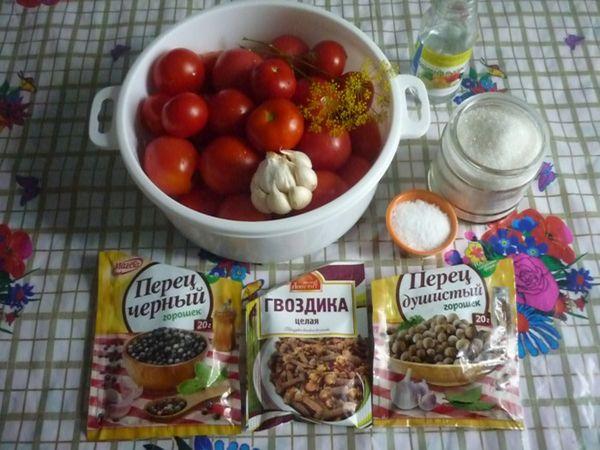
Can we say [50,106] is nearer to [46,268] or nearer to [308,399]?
[46,268]

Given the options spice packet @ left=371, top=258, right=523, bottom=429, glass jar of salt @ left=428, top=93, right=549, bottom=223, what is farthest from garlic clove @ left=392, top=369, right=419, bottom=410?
glass jar of salt @ left=428, top=93, right=549, bottom=223

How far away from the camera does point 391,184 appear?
2.79 feet

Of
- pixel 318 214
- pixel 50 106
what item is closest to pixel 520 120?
pixel 318 214

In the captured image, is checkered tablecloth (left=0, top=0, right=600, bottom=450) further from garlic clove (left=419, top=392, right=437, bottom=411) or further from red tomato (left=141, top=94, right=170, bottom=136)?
red tomato (left=141, top=94, right=170, bottom=136)

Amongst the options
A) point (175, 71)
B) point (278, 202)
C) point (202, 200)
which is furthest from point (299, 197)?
point (175, 71)

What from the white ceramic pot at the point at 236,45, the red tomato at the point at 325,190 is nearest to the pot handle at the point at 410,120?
the white ceramic pot at the point at 236,45

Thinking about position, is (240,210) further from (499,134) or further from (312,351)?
(499,134)

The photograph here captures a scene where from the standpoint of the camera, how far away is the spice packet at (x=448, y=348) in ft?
2.29

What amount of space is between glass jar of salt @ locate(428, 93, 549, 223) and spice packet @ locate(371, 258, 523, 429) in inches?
3.8

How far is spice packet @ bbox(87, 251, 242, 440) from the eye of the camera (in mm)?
702

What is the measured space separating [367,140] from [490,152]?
0.16 metres

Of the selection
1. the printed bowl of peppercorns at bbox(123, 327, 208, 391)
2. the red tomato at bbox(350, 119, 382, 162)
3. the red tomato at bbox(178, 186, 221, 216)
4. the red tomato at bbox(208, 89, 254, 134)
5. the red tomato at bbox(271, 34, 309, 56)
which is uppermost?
the red tomato at bbox(271, 34, 309, 56)

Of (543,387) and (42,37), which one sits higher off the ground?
(42,37)

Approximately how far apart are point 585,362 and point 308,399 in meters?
0.37
